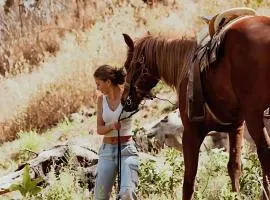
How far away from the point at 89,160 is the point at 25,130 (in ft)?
15.3

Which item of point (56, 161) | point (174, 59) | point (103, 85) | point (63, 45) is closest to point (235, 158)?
point (174, 59)

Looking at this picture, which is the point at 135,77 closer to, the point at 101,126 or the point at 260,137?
the point at 101,126

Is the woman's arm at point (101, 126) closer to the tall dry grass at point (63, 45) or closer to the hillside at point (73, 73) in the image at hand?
the hillside at point (73, 73)

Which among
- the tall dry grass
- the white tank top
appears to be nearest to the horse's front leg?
the white tank top

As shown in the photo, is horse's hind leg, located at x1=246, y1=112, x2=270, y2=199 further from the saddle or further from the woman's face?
the woman's face

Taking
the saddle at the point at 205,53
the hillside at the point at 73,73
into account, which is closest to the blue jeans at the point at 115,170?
the hillside at the point at 73,73

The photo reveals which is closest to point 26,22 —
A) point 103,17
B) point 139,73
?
point 103,17

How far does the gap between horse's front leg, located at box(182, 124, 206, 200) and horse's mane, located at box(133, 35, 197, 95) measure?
1.32 feet

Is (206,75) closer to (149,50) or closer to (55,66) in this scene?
(149,50)

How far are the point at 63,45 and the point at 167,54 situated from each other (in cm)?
874

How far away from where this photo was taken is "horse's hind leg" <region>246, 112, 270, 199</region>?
178 inches

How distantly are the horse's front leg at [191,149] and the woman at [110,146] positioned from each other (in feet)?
1.55

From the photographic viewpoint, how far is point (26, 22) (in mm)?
16172

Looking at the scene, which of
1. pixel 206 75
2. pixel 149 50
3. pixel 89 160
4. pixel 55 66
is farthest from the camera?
pixel 55 66
